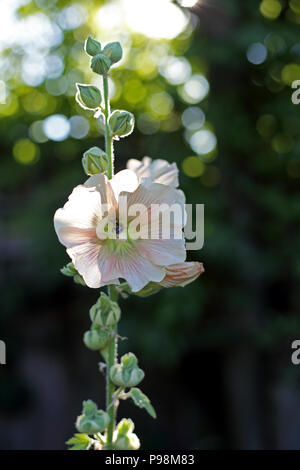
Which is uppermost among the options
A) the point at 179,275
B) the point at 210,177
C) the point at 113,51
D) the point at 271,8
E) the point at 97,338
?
the point at 271,8

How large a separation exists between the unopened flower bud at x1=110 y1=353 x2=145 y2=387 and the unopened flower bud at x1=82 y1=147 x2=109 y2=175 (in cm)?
39

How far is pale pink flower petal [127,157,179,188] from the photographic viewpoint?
1.20 meters

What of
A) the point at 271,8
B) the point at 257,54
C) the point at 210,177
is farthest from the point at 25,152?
the point at 271,8

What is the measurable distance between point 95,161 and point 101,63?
0.24m

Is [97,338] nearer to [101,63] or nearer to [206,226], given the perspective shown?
[101,63]

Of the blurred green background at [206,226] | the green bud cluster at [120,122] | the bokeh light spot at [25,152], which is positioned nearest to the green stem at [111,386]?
the green bud cluster at [120,122]

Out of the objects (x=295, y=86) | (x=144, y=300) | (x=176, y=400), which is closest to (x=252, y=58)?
(x=295, y=86)

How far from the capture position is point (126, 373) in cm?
103

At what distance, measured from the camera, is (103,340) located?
3.45ft

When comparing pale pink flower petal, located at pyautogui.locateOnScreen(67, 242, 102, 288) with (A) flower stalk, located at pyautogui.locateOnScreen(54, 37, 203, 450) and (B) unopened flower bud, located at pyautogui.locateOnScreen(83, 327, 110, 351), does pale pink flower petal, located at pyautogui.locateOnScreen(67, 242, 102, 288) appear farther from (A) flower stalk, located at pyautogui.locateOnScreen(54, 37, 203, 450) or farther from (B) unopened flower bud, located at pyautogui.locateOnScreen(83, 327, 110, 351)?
(B) unopened flower bud, located at pyautogui.locateOnScreen(83, 327, 110, 351)

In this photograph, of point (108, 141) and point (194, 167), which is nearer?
point (108, 141)

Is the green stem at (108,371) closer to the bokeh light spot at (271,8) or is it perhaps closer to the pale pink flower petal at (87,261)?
the pale pink flower petal at (87,261)

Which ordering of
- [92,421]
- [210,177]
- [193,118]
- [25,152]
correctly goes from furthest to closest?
1. [25,152]
2. [210,177]
3. [193,118]
4. [92,421]

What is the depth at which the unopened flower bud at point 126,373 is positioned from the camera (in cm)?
103
